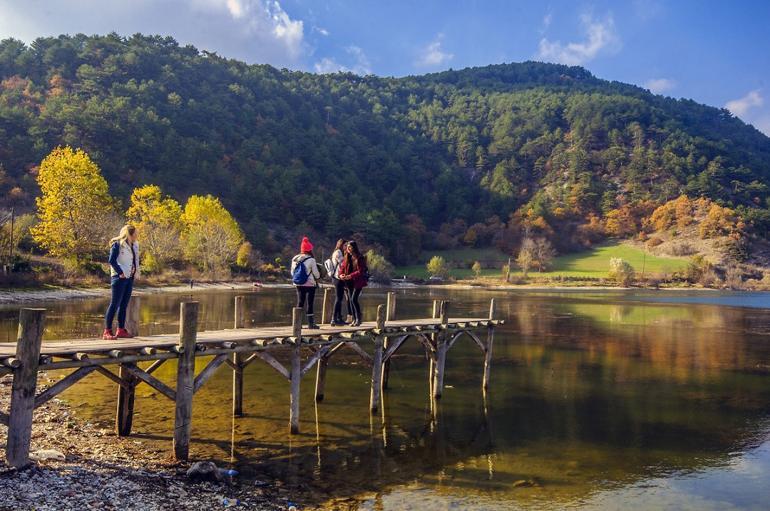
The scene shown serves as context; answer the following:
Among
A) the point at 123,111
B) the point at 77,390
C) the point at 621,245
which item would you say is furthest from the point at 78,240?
the point at 621,245

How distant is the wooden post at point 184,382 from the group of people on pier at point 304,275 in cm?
216

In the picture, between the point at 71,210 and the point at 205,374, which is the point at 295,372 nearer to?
the point at 205,374

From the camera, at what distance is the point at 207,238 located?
83.3m

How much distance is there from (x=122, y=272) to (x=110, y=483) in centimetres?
511

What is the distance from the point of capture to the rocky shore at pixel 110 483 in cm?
977

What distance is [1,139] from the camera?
101062 millimetres

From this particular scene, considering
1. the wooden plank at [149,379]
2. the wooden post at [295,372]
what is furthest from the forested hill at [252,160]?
the wooden plank at [149,379]

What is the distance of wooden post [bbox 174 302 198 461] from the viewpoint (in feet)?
42.1

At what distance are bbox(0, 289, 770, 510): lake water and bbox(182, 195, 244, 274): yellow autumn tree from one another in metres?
49.6

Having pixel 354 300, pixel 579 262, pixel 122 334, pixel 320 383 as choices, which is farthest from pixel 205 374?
pixel 579 262

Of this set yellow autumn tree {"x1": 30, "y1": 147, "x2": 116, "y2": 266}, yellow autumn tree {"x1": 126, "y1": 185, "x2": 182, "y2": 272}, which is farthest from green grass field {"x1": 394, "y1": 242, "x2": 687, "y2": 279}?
yellow autumn tree {"x1": 30, "y1": 147, "x2": 116, "y2": 266}

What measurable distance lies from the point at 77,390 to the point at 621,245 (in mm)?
161855

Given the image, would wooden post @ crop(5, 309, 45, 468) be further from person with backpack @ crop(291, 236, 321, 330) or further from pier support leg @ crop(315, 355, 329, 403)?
pier support leg @ crop(315, 355, 329, 403)

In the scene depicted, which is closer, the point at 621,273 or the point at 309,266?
the point at 309,266
